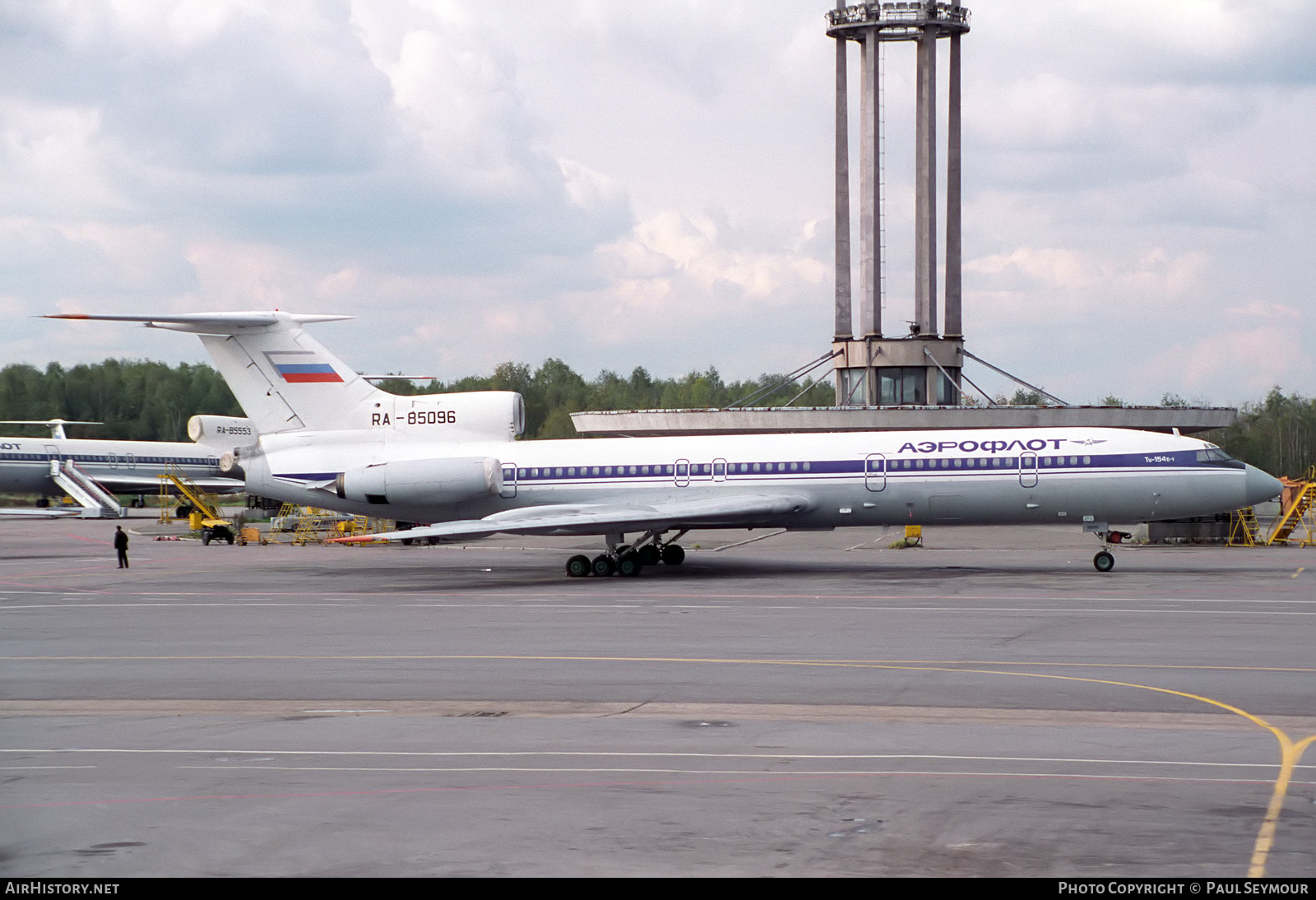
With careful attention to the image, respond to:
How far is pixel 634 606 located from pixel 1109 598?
378 inches

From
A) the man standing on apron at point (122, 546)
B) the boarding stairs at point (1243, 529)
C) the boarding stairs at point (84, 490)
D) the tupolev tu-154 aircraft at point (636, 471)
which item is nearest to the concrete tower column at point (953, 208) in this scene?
the boarding stairs at point (1243, 529)

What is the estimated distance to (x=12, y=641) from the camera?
826 inches

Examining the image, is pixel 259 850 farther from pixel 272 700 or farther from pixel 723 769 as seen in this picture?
pixel 272 700

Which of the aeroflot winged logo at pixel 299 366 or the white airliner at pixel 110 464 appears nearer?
the aeroflot winged logo at pixel 299 366

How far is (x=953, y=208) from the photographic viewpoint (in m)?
63.8

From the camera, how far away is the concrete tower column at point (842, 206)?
202ft

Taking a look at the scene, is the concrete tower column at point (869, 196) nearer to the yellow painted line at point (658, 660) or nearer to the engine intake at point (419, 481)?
the engine intake at point (419, 481)

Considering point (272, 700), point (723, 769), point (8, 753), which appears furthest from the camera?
point (272, 700)

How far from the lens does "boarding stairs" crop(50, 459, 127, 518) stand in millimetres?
74312

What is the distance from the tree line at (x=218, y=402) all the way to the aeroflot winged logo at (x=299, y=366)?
85.9 metres

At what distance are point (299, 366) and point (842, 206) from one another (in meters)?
35.6

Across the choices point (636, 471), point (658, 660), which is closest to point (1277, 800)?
point (658, 660)

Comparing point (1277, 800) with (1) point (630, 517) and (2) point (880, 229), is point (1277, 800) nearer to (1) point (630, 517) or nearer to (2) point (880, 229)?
(1) point (630, 517)
